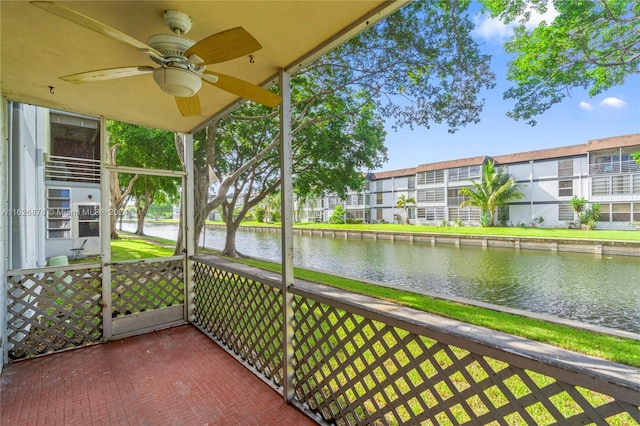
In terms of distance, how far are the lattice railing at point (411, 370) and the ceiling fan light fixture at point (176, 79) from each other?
1578mm

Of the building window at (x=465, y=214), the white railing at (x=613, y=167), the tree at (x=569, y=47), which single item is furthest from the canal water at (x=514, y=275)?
the building window at (x=465, y=214)

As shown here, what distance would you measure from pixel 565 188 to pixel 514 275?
214 inches

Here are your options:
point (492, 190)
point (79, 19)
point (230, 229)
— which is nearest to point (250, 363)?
point (79, 19)

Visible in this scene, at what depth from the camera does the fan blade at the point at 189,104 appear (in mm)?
2090

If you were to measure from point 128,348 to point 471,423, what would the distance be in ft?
11.1

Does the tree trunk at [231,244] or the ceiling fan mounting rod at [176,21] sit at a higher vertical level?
the ceiling fan mounting rod at [176,21]

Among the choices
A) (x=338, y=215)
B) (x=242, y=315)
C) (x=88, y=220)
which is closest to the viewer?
(x=242, y=315)

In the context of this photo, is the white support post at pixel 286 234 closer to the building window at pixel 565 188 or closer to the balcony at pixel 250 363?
the balcony at pixel 250 363

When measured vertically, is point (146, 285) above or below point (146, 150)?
below

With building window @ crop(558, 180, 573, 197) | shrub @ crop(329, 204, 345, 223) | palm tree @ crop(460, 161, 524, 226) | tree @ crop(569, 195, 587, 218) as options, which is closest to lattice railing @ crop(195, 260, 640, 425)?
tree @ crop(569, 195, 587, 218)

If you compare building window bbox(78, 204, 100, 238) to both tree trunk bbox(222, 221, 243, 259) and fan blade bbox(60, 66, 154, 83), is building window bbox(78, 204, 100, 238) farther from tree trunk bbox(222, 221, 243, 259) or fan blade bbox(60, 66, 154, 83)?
tree trunk bbox(222, 221, 243, 259)

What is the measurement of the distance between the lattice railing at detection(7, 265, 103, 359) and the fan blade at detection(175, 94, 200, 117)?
7.49ft

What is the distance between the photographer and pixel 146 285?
11.9 ft

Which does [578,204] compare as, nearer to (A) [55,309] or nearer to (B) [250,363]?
(B) [250,363]
